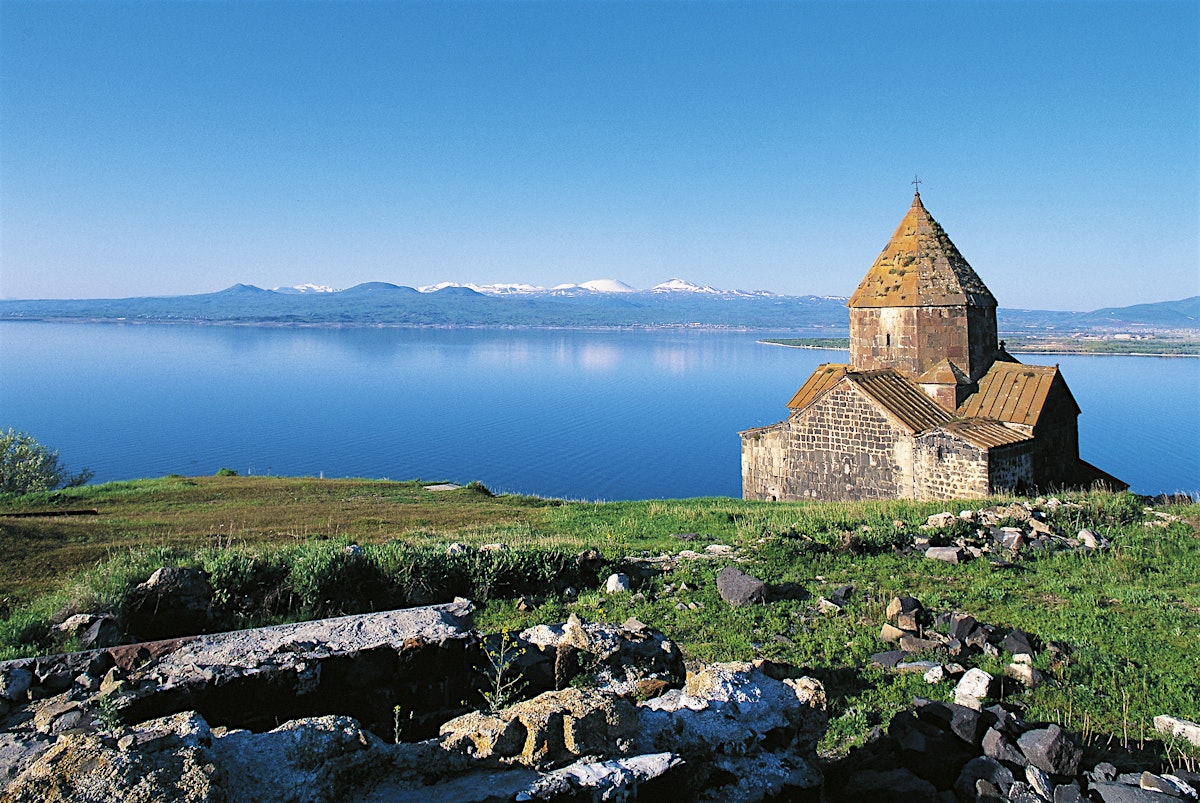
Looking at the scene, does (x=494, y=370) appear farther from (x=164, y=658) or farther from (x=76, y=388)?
(x=164, y=658)

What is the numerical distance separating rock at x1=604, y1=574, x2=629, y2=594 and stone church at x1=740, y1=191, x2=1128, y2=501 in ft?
29.8

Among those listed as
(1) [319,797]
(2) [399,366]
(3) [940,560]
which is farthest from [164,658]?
(2) [399,366]

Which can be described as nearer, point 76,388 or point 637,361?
point 76,388

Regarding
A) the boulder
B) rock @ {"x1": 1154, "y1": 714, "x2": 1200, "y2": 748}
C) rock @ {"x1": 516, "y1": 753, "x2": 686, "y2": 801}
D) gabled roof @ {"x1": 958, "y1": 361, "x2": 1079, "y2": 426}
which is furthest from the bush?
rock @ {"x1": 1154, "y1": 714, "x2": 1200, "y2": 748}

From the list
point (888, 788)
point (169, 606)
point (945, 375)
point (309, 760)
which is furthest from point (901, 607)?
point (945, 375)

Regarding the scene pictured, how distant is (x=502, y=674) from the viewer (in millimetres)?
4961

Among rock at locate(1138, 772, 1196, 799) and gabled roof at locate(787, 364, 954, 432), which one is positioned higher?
gabled roof at locate(787, 364, 954, 432)

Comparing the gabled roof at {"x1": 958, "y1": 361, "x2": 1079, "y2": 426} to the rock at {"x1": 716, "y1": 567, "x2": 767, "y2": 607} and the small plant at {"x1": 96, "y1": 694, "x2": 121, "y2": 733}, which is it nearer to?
the rock at {"x1": 716, "y1": 567, "x2": 767, "y2": 607}

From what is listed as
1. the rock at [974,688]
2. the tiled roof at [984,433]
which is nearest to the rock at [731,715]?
the rock at [974,688]

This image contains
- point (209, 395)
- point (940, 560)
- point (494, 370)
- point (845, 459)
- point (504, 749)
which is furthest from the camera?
point (494, 370)

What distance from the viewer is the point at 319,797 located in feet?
10.3

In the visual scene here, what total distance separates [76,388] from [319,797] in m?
92.3

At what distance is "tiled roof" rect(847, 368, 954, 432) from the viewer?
50.8ft

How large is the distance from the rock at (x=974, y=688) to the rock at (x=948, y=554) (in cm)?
400
